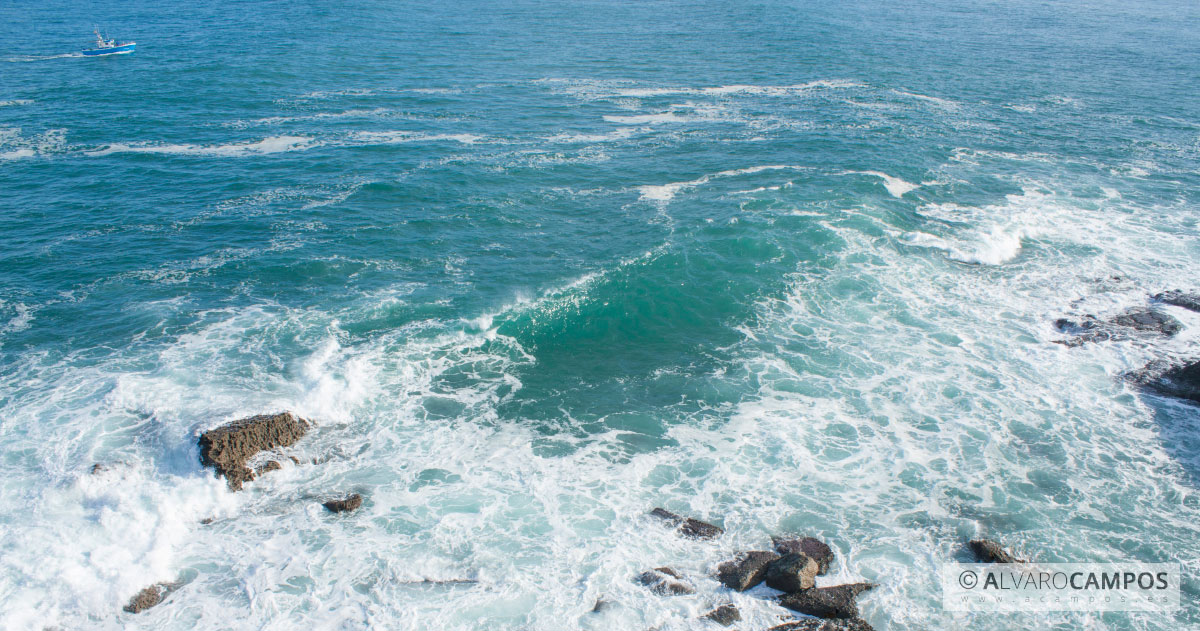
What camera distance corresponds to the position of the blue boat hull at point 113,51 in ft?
271

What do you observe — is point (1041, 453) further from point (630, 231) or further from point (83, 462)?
point (83, 462)

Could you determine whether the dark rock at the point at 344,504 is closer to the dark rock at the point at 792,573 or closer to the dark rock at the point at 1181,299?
the dark rock at the point at 792,573

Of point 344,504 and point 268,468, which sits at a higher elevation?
point 268,468

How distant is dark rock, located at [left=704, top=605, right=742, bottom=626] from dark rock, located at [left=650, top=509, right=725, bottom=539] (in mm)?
3108

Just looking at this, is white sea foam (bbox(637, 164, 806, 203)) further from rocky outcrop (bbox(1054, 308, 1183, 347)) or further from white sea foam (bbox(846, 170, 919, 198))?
rocky outcrop (bbox(1054, 308, 1183, 347))

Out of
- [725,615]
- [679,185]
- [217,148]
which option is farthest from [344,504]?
[217,148]

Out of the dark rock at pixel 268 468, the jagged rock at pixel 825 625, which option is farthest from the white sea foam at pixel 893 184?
the dark rock at pixel 268 468

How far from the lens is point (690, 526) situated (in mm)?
24828

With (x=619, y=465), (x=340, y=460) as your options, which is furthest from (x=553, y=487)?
(x=340, y=460)

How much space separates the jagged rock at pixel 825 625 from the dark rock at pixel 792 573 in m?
1.10

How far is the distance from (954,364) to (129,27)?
11853 cm

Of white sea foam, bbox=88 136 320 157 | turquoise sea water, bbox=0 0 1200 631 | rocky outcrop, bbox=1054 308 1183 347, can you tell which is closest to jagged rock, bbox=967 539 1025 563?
turquoise sea water, bbox=0 0 1200 631

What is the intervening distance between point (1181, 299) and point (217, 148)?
67878 mm

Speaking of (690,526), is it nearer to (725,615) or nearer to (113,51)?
(725,615)
